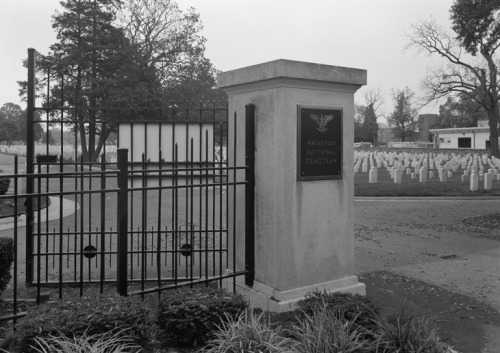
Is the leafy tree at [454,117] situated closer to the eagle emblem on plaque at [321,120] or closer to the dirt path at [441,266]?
the dirt path at [441,266]

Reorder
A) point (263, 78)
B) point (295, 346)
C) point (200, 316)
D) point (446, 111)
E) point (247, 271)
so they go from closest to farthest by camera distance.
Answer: point (295, 346) → point (200, 316) → point (263, 78) → point (247, 271) → point (446, 111)

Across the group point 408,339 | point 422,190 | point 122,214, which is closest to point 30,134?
point 122,214

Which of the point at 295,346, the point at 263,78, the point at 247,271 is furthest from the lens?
the point at 247,271

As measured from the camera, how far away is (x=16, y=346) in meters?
3.55

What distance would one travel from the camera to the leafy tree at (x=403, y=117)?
10512 centimetres

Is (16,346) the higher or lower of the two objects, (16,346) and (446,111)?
the lower

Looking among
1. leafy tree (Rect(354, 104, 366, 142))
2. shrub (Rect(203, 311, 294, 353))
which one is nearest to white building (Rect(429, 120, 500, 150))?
leafy tree (Rect(354, 104, 366, 142))

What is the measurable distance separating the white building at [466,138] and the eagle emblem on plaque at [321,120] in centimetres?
7987

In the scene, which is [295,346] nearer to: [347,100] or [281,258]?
[281,258]

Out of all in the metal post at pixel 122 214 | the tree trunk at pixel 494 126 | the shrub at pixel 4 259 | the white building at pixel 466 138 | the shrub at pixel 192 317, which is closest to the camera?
the shrub at pixel 192 317

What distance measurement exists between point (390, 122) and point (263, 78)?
109m

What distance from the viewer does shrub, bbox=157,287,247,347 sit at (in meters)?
3.92

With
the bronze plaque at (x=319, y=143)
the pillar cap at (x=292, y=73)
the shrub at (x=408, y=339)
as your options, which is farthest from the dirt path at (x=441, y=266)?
the pillar cap at (x=292, y=73)

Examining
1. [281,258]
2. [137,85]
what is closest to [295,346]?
[281,258]
